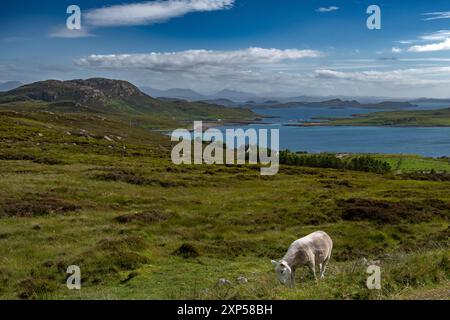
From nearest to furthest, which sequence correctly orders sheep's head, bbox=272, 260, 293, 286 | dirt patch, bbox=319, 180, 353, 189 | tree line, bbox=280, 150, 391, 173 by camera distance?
sheep's head, bbox=272, 260, 293, 286, dirt patch, bbox=319, 180, 353, 189, tree line, bbox=280, 150, 391, 173

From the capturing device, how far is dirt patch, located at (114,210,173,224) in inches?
1195

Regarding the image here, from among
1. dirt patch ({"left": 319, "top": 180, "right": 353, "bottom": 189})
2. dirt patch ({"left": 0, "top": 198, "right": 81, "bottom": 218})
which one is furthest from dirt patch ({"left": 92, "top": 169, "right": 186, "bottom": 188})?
dirt patch ({"left": 319, "top": 180, "right": 353, "bottom": 189})

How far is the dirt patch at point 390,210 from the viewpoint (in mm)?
35219

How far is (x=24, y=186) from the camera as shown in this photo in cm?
3834

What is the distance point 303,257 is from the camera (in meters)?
15.3

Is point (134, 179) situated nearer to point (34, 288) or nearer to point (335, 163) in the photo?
point (34, 288)

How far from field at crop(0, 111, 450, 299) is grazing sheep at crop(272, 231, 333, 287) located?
668 mm

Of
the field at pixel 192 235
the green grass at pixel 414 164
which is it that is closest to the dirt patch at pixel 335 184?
the field at pixel 192 235

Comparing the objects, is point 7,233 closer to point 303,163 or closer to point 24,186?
point 24,186

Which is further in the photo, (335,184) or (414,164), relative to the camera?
(414,164)

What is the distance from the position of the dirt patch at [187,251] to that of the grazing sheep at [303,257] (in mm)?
9070

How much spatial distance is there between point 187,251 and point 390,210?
857 inches

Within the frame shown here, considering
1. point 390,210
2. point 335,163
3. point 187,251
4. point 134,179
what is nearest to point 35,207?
point 187,251

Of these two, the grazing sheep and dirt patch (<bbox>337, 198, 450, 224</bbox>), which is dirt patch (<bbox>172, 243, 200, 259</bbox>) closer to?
the grazing sheep
